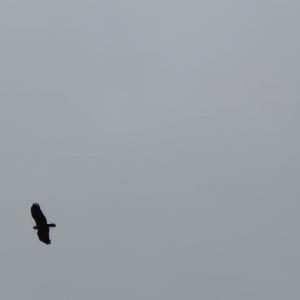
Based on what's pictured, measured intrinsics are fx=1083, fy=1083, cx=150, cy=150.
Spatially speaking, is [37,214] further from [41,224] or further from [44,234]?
[44,234]

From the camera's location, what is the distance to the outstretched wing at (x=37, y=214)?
57875 millimetres

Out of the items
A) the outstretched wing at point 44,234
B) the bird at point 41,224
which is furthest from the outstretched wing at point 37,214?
the outstretched wing at point 44,234

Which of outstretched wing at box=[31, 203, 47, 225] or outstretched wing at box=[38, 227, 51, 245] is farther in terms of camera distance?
outstretched wing at box=[38, 227, 51, 245]

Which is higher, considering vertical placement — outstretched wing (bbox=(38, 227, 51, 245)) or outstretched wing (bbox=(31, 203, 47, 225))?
outstretched wing (bbox=(31, 203, 47, 225))

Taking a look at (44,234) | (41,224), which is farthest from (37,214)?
(44,234)

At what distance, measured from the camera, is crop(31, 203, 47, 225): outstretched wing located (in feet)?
190

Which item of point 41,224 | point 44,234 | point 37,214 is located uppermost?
point 37,214

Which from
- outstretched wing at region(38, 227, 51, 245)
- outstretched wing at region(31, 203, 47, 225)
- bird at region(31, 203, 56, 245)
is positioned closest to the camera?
outstretched wing at region(31, 203, 47, 225)

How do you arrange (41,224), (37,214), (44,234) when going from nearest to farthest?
(37,214) < (41,224) < (44,234)

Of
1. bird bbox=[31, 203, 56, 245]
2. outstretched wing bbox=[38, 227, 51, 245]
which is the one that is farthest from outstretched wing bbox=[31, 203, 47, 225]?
outstretched wing bbox=[38, 227, 51, 245]

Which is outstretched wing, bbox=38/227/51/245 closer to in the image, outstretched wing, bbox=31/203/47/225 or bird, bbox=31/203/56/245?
bird, bbox=31/203/56/245

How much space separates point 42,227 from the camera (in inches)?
2336

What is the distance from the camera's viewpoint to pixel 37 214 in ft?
191

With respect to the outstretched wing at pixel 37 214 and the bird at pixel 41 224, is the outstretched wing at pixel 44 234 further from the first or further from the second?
the outstretched wing at pixel 37 214
